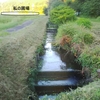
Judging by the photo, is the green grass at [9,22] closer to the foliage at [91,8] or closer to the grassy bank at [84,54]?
the grassy bank at [84,54]

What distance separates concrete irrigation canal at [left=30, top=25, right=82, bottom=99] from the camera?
313 inches

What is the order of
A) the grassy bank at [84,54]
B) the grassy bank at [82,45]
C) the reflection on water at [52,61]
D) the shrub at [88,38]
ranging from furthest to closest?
1. the shrub at [88,38]
2. the reflection on water at [52,61]
3. the grassy bank at [82,45]
4. the grassy bank at [84,54]

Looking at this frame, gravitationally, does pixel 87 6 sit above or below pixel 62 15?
above

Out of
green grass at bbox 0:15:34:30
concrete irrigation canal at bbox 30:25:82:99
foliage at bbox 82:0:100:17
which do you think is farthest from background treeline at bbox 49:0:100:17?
concrete irrigation canal at bbox 30:25:82:99

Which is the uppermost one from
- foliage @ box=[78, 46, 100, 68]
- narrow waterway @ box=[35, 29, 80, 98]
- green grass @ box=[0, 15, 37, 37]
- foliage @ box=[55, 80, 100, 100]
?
foliage @ box=[55, 80, 100, 100]

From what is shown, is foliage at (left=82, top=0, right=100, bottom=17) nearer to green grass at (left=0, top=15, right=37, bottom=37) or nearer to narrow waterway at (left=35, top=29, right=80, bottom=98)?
green grass at (left=0, top=15, right=37, bottom=37)

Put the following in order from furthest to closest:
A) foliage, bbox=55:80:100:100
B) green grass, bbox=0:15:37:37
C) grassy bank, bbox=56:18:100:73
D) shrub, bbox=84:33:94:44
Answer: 1. green grass, bbox=0:15:37:37
2. shrub, bbox=84:33:94:44
3. grassy bank, bbox=56:18:100:73
4. foliage, bbox=55:80:100:100

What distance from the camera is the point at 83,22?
1477cm

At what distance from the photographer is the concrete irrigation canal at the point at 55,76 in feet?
26.1

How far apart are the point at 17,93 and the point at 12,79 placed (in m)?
0.72

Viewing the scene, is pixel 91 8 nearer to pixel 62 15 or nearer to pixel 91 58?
pixel 62 15

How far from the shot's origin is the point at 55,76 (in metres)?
8.86

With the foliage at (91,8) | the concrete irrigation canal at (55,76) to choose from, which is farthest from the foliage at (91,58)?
the foliage at (91,8)

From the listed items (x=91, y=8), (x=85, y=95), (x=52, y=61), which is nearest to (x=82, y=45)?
(x=52, y=61)
